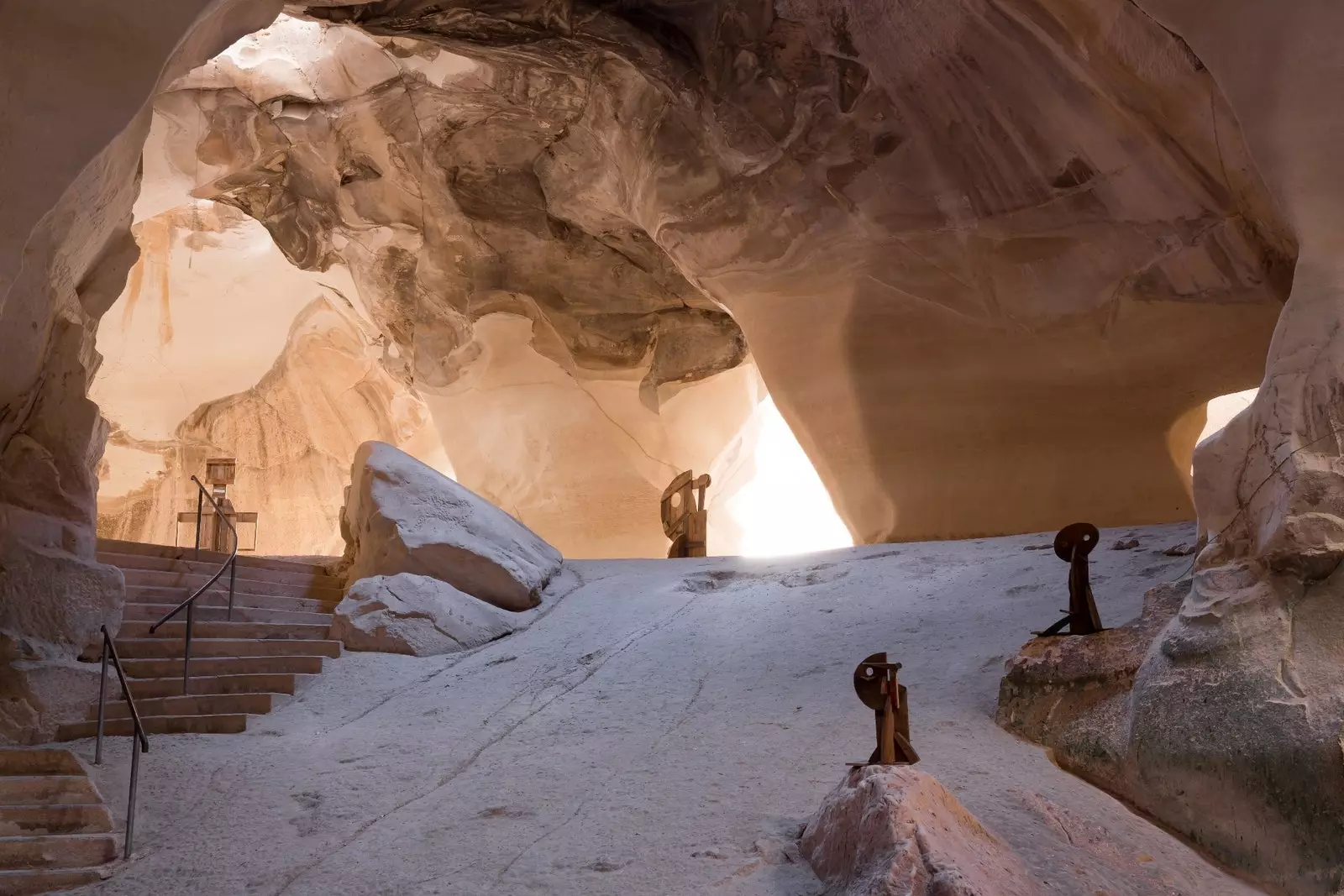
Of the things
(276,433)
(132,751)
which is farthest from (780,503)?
(132,751)

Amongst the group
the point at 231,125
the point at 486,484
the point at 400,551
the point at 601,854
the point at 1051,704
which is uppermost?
the point at 231,125

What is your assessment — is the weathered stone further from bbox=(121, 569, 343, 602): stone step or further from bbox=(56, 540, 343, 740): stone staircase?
bbox=(121, 569, 343, 602): stone step

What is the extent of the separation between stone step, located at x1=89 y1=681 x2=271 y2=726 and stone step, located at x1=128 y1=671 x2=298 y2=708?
4cm

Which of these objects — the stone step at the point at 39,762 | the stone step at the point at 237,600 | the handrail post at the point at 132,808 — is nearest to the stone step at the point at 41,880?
the handrail post at the point at 132,808

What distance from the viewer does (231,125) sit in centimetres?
1366

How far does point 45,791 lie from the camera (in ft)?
15.5

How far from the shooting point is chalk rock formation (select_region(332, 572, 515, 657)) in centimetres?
787

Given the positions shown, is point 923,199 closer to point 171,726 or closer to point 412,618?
point 412,618

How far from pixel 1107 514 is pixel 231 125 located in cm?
Answer: 1149

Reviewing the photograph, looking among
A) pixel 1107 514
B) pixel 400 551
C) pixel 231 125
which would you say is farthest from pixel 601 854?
pixel 231 125

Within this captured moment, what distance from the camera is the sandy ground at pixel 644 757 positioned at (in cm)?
405

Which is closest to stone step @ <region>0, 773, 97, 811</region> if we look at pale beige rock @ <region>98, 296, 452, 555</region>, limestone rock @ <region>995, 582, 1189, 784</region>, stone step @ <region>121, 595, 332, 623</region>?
stone step @ <region>121, 595, 332, 623</region>

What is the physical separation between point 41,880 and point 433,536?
4.87 meters

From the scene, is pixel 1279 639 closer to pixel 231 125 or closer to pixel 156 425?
pixel 231 125
